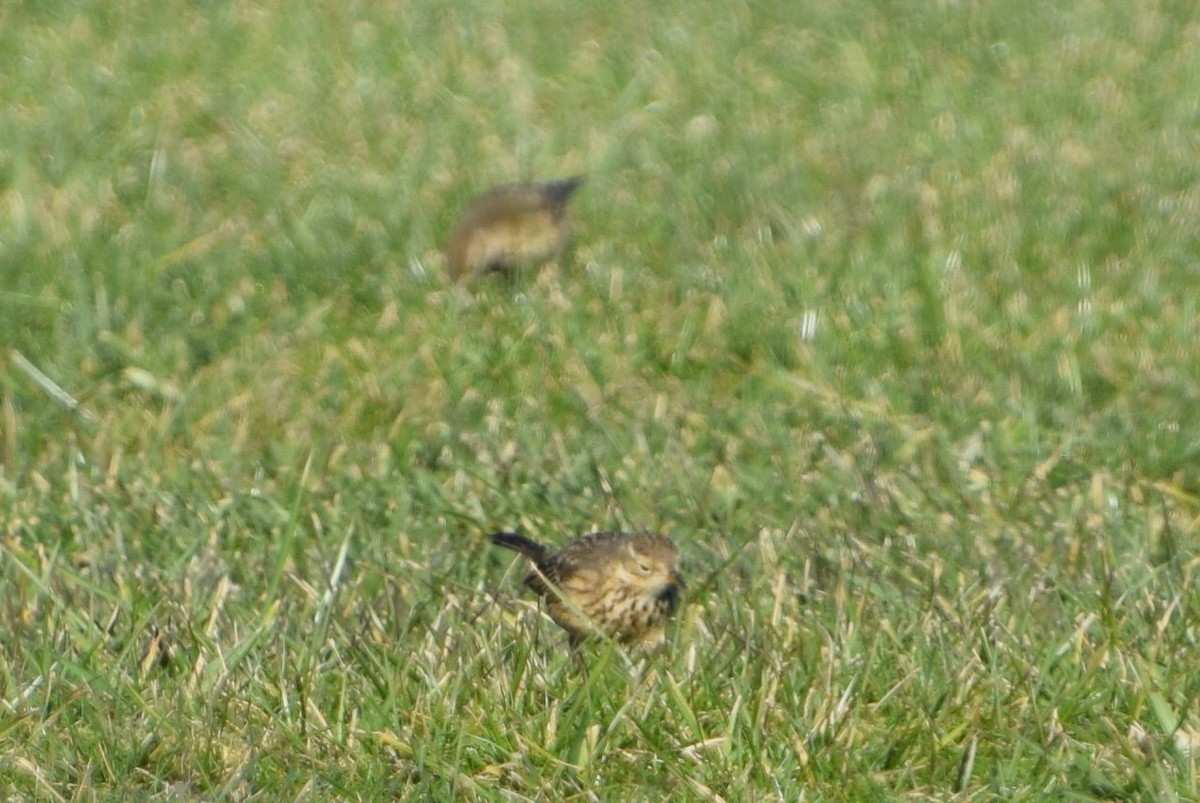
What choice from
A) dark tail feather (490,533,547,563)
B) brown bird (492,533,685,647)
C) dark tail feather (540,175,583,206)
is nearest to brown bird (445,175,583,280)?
dark tail feather (540,175,583,206)

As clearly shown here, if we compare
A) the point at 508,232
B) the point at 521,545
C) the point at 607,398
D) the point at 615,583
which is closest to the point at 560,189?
the point at 508,232

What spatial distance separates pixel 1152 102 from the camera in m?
8.52

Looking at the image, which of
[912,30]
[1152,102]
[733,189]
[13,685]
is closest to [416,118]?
Result: [733,189]

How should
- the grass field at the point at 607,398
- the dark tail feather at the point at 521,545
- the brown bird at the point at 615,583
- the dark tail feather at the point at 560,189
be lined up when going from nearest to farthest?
the grass field at the point at 607,398 < the brown bird at the point at 615,583 < the dark tail feather at the point at 521,545 < the dark tail feather at the point at 560,189

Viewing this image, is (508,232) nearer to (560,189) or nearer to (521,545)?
(560,189)

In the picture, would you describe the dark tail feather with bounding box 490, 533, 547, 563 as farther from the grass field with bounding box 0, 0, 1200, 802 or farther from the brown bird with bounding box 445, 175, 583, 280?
the brown bird with bounding box 445, 175, 583, 280

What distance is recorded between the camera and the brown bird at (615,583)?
14.1 feet

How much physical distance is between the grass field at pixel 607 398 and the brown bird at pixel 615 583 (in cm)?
9

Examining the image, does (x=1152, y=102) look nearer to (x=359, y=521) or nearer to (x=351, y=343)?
(x=351, y=343)

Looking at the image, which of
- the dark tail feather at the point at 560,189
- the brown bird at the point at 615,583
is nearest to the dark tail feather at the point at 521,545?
the brown bird at the point at 615,583

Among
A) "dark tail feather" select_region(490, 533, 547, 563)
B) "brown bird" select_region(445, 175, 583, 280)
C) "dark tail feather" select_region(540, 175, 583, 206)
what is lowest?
"dark tail feather" select_region(540, 175, 583, 206)

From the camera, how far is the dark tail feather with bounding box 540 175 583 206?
7396mm

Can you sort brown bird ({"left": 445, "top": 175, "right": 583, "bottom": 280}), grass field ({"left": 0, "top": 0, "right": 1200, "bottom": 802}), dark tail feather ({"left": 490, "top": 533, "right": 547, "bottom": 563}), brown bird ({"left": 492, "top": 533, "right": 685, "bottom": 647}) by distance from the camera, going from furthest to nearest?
brown bird ({"left": 445, "top": 175, "right": 583, "bottom": 280}) → dark tail feather ({"left": 490, "top": 533, "right": 547, "bottom": 563}) → brown bird ({"left": 492, "top": 533, "right": 685, "bottom": 647}) → grass field ({"left": 0, "top": 0, "right": 1200, "bottom": 802})

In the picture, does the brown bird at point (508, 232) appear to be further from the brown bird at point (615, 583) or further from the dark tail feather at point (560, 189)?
the brown bird at point (615, 583)
